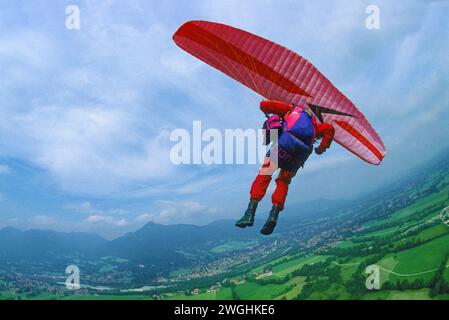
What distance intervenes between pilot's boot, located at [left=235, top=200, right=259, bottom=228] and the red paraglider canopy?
2.87m

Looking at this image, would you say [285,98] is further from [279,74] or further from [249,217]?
[249,217]

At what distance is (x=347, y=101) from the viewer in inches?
345

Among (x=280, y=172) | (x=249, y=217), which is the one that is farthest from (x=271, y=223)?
(x=280, y=172)

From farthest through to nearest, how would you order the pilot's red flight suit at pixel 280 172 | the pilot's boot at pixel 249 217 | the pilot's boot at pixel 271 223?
the pilot's red flight suit at pixel 280 172, the pilot's boot at pixel 271 223, the pilot's boot at pixel 249 217

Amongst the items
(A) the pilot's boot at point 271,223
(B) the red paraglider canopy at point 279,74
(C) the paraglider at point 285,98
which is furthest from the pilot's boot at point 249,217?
(B) the red paraglider canopy at point 279,74

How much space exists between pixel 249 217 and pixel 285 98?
331 cm

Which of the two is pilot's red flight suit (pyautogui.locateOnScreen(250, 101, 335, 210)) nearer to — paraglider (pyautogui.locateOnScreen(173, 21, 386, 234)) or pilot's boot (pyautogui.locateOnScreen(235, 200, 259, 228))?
paraglider (pyautogui.locateOnScreen(173, 21, 386, 234))

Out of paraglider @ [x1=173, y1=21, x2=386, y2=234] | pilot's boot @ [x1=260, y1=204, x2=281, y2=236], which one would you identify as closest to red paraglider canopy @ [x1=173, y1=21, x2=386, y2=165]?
paraglider @ [x1=173, y1=21, x2=386, y2=234]

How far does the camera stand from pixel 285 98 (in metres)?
8.61

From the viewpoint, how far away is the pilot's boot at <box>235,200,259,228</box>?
261 inches

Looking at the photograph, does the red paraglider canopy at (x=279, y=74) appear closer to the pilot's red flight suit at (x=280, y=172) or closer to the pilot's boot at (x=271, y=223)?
the pilot's red flight suit at (x=280, y=172)

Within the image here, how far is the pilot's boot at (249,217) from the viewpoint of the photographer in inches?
261
